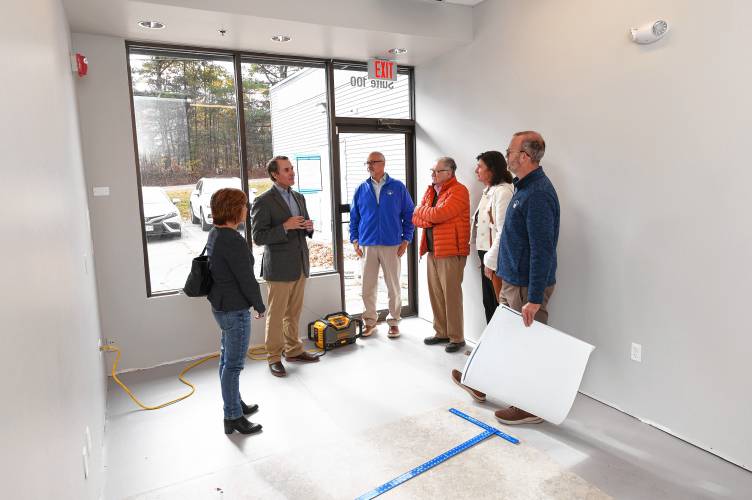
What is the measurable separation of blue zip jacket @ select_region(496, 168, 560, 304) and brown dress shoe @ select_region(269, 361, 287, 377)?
1941 mm

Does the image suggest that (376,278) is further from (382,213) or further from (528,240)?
(528,240)

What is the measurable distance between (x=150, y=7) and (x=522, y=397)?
3477 millimetres

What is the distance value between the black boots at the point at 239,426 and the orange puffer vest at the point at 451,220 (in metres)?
2.12

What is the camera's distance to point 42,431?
47.9 inches

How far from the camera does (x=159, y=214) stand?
4242 mm

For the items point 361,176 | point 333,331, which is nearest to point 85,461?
point 333,331

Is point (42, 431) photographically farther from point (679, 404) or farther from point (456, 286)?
point (456, 286)

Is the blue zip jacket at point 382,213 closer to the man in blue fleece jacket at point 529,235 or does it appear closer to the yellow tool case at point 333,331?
the yellow tool case at point 333,331

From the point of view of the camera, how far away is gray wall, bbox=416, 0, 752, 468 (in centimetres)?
256

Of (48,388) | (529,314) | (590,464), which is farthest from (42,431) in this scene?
(590,464)

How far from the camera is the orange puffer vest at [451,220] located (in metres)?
4.16

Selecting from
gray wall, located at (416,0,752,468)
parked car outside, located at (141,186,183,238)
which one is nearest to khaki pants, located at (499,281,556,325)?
gray wall, located at (416,0,752,468)

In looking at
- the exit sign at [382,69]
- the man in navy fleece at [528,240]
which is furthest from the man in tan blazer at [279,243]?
the man in navy fleece at [528,240]

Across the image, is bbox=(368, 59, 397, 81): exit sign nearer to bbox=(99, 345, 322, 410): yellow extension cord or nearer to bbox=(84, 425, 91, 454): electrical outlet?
bbox=(99, 345, 322, 410): yellow extension cord
